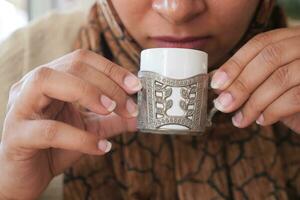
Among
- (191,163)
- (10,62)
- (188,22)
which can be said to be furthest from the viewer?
(10,62)

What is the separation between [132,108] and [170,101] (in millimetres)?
86

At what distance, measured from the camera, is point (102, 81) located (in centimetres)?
79

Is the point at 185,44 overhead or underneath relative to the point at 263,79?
overhead

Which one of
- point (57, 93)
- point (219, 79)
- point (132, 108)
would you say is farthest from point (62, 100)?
point (219, 79)

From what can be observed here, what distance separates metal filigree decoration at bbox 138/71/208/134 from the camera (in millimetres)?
761

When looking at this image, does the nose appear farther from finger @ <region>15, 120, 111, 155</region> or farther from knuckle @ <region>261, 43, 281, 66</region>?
finger @ <region>15, 120, 111, 155</region>

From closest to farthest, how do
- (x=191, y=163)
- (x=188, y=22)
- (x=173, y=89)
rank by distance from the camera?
(x=173, y=89) < (x=188, y=22) < (x=191, y=163)

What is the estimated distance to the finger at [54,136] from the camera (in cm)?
79

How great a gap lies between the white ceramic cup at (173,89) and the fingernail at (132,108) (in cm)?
2

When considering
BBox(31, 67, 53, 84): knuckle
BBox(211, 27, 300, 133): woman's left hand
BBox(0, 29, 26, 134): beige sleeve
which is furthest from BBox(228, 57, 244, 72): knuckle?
BBox(0, 29, 26, 134): beige sleeve

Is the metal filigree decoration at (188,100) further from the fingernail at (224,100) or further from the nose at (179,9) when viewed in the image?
the nose at (179,9)

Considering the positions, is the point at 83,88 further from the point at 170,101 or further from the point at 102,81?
the point at 170,101

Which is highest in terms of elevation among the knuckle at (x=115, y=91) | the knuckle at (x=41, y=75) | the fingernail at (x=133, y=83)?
the knuckle at (x=41, y=75)

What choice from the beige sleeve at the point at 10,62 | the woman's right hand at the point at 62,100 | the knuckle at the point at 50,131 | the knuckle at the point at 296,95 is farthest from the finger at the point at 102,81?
the beige sleeve at the point at 10,62
